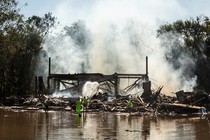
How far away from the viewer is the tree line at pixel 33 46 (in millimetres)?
49469

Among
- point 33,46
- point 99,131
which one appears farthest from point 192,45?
point 99,131

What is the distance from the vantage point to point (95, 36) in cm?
8069

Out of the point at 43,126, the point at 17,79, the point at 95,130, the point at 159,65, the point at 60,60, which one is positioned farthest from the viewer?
the point at 60,60

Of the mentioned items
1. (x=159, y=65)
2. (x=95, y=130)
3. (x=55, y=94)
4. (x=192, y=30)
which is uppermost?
(x=192, y=30)

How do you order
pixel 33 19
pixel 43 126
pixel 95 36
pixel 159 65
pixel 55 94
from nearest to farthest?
pixel 43 126
pixel 55 94
pixel 33 19
pixel 159 65
pixel 95 36

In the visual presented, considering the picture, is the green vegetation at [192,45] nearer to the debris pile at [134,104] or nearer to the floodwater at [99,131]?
the debris pile at [134,104]

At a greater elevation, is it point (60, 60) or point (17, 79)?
point (60, 60)

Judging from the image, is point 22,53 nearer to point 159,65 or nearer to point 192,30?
point 159,65

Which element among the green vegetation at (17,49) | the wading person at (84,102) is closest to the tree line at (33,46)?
the green vegetation at (17,49)

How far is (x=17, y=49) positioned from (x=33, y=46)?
3.73 meters

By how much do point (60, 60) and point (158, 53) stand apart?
17763mm

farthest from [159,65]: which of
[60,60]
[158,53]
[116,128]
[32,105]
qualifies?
[116,128]

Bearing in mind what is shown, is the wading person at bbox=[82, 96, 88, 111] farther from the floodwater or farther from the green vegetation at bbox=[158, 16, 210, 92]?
the green vegetation at bbox=[158, 16, 210, 92]

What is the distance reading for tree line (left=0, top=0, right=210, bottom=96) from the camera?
49.5 m
